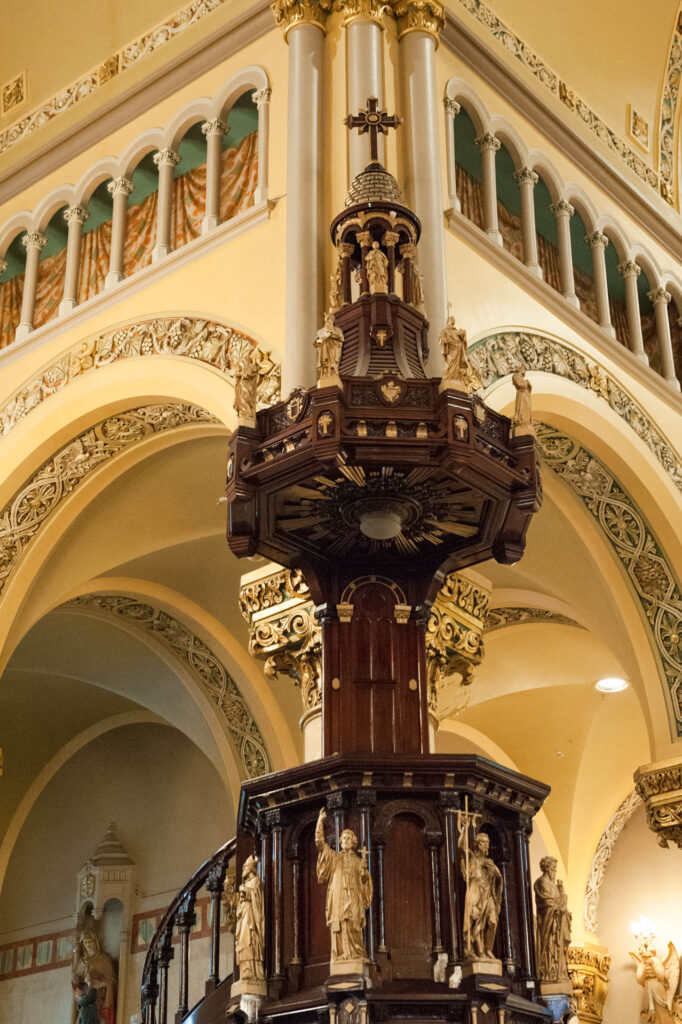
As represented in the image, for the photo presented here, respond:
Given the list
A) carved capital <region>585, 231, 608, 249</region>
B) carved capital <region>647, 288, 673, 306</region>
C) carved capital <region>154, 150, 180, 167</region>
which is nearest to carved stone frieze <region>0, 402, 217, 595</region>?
carved capital <region>154, 150, 180, 167</region>

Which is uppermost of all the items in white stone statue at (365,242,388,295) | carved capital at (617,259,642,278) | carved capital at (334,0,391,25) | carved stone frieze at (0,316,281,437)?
carved capital at (334,0,391,25)

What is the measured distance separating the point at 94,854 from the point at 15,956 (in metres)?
1.48

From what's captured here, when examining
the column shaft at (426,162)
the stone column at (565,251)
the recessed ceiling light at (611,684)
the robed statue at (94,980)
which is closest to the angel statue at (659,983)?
the recessed ceiling light at (611,684)

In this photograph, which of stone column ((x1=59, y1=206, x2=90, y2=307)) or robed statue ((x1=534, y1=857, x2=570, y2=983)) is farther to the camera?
stone column ((x1=59, y1=206, x2=90, y2=307))

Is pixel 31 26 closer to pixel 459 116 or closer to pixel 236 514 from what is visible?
pixel 459 116

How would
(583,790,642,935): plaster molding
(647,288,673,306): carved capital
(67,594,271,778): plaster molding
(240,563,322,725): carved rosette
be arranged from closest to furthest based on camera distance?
(240,563,322,725): carved rosette → (647,288,673,306): carved capital → (67,594,271,778): plaster molding → (583,790,642,935): plaster molding

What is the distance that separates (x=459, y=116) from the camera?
31.1ft

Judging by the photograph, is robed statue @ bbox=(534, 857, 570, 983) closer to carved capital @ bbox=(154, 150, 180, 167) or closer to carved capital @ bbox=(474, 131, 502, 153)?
carved capital @ bbox=(474, 131, 502, 153)

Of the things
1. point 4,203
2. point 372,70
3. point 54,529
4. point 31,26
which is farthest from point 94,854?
point 372,70

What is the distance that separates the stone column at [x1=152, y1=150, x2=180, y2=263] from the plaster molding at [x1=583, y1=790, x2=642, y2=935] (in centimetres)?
760

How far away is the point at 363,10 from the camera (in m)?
8.76

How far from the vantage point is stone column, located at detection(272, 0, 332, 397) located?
7715mm

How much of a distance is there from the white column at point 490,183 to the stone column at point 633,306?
4.71 ft

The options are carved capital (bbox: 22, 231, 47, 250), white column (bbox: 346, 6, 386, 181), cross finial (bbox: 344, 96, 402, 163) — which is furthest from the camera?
carved capital (bbox: 22, 231, 47, 250)
